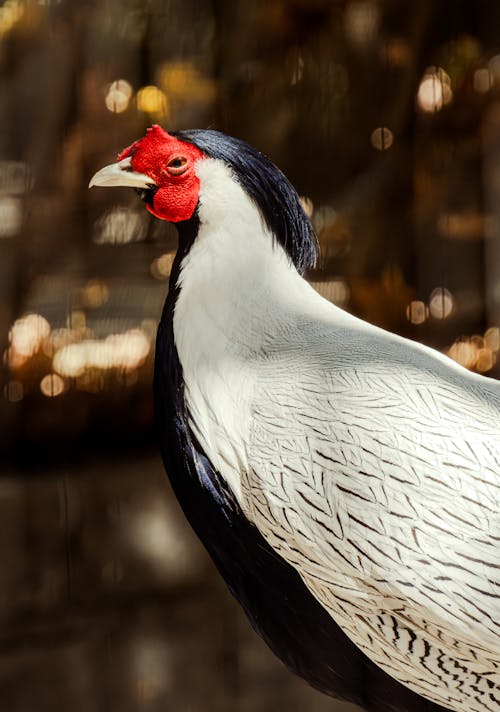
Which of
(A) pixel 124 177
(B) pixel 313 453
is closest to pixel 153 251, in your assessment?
(A) pixel 124 177

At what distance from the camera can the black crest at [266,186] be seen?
0.92 m

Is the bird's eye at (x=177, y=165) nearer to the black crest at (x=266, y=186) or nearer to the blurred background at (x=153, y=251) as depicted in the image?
the black crest at (x=266, y=186)

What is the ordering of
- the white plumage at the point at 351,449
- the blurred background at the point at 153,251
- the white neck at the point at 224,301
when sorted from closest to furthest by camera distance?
the white plumage at the point at 351,449 → the white neck at the point at 224,301 → the blurred background at the point at 153,251

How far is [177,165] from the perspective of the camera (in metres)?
0.92

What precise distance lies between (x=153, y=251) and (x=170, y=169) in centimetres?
50

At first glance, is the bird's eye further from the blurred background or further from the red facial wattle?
the blurred background

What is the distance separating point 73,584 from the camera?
145 centimetres

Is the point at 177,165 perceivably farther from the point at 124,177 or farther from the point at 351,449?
the point at 351,449

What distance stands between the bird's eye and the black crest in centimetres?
2

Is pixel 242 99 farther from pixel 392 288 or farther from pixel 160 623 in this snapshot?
pixel 160 623

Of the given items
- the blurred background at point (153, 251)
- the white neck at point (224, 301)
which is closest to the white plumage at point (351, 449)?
the white neck at point (224, 301)

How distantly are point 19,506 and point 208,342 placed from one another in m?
0.67

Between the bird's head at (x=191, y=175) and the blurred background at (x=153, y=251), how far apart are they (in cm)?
45

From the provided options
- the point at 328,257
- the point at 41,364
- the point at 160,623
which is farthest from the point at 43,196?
the point at 160,623
